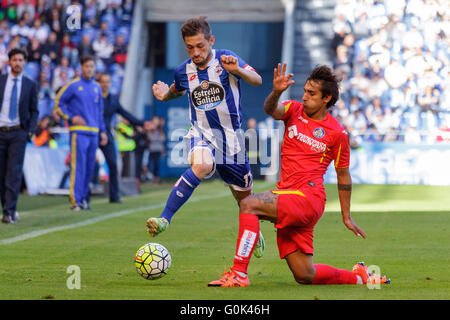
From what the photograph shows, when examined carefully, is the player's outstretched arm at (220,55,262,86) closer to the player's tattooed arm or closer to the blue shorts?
the player's tattooed arm

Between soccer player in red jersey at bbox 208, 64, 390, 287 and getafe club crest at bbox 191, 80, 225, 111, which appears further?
getafe club crest at bbox 191, 80, 225, 111

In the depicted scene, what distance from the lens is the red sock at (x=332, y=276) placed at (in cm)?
648

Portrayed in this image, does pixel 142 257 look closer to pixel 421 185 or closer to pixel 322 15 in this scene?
pixel 421 185

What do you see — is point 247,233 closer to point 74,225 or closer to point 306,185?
point 306,185

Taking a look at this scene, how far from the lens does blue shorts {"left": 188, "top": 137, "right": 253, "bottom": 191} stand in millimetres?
7867

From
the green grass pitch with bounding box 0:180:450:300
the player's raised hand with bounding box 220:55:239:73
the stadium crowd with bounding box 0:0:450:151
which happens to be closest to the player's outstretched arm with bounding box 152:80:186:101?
the player's raised hand with bounding box 220:55:239:73

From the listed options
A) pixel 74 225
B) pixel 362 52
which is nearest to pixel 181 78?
pixel 74 225

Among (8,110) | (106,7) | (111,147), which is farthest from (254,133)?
(8,110)

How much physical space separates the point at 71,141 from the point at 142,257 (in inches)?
321

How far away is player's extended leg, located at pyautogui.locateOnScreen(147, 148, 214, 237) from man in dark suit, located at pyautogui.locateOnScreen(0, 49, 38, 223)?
490cm

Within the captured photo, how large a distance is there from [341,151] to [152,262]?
1.75 metres

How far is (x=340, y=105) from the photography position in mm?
25594

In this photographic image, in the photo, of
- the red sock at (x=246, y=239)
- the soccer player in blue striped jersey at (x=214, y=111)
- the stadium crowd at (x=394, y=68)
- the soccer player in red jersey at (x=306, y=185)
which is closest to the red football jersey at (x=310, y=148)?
the soccer player in red jersey at (x=306, y=185)

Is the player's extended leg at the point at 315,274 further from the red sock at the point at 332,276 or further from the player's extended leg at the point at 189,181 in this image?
the player's extended leg at the point at 189,181
